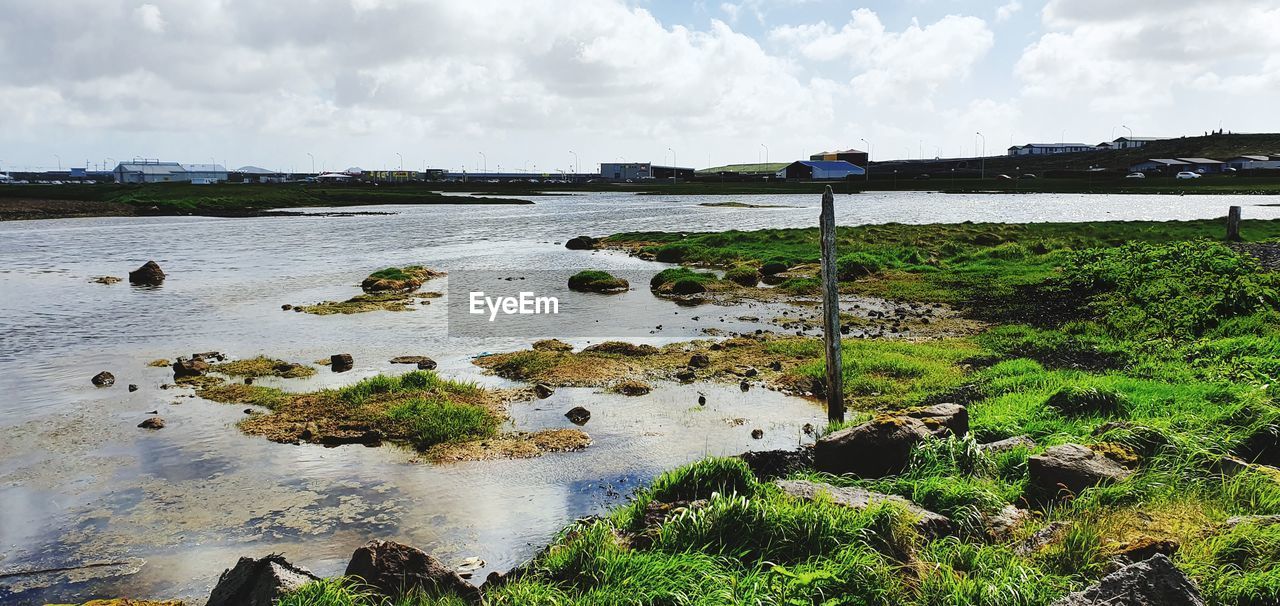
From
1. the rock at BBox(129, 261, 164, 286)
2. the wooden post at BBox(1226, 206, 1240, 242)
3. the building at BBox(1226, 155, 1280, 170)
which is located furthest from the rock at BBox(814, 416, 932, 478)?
the building at BBox(1226, 155, 1280, 170)

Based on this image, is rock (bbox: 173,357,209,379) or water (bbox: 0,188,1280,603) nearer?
water (bbox: 0,188,1280,603)

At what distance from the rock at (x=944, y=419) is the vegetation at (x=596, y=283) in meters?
24.3

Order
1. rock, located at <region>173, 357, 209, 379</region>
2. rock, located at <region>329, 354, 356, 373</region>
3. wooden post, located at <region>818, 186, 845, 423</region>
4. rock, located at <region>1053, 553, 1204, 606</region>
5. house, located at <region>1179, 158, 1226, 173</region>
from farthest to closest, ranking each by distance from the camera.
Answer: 1. house, located at <region>1179, 158, 1226, 173</region>
2. rock, located at <region>329, 354, 356, 373</region>
3. rock, located at <region>173, 357, 209, 379</region>
4. wooden post, located at <region>818, 186, 845, 423</region>
5. rock, located at <region>1053, 553, 1204, 606</region>

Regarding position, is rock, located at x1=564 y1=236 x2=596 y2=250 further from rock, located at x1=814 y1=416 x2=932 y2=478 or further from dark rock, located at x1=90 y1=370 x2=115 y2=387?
rock, located at x1=814 y1=416 x2=932 y2=478

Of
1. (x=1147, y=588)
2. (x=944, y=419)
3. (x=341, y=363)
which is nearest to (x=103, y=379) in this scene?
(x=341, y=363)

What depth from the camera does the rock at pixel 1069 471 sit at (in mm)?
9617

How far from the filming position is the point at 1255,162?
172 m

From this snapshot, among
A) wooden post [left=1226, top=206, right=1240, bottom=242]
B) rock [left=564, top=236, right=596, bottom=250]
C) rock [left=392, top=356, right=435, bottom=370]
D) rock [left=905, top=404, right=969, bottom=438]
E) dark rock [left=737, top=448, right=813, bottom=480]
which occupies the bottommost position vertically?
rock [left=392, top=356, right=435, bottom=370]

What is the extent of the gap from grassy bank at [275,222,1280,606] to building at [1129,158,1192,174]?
185793 mm

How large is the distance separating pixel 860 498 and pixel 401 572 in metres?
5.47

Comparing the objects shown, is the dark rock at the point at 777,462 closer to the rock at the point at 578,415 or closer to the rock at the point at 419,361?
the rock at the point at 578,415

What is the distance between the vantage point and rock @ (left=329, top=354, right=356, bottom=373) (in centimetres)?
2122

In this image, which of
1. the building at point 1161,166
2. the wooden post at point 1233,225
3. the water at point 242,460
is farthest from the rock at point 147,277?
the building at point 1161,166

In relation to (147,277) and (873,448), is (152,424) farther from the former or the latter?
(147,277)
